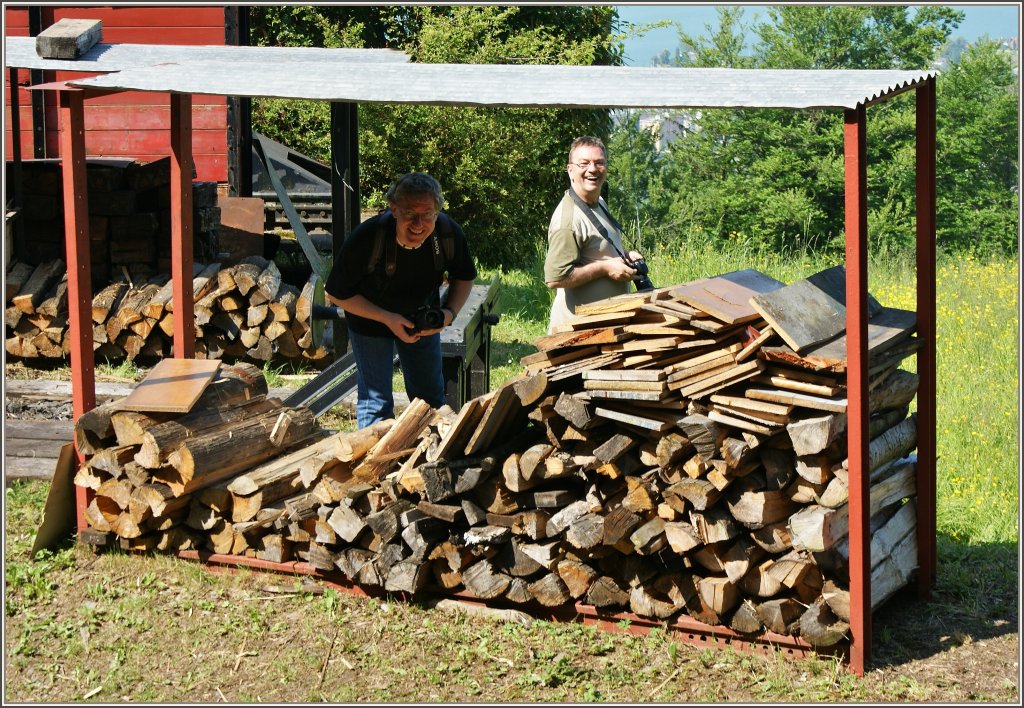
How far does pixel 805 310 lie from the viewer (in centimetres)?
479

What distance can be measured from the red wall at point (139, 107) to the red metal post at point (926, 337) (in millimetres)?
8489

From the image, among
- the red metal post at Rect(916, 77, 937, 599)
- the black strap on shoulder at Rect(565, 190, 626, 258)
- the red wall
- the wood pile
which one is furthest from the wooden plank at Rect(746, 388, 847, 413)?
the red wall

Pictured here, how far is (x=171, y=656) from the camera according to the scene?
16.1 feet

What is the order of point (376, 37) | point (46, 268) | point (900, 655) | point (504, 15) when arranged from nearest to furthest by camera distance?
1. point (900, 655)
2. point (46, 268)
3. point (504, 15)
4. point (376, 37)

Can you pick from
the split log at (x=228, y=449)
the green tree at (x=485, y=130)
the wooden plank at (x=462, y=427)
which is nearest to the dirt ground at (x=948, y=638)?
the split log at (x=228, y=449)

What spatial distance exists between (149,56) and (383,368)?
6.93 ft

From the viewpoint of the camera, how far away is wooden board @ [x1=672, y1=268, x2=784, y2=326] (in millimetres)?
4680

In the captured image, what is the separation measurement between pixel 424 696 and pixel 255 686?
0.71 metres

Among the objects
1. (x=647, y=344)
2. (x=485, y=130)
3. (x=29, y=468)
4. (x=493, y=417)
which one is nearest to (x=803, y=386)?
(x=647, y=344)

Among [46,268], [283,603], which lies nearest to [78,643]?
[283,603]

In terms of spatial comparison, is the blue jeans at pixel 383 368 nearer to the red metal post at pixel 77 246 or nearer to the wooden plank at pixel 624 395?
the red metal post at pixel 77 246

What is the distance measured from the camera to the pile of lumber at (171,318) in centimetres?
1026

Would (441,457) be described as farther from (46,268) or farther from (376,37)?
(376,37)

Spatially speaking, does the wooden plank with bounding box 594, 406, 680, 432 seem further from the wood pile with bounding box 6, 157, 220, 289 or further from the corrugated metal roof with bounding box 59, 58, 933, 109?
the wood pile with bounding box 6, 157, 220, 289
